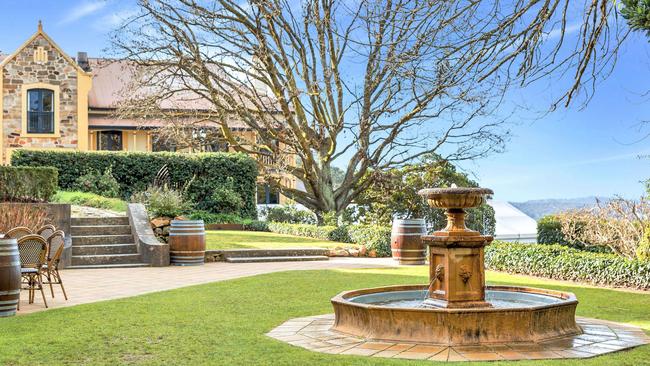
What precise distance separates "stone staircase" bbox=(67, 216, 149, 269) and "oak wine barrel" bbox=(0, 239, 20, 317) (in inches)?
268

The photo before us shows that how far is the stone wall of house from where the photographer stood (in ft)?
111

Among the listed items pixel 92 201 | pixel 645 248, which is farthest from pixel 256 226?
pixel 645 248

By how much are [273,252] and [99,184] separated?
10.7 meters

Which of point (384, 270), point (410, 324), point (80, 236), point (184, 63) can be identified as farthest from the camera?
point (184, 63)

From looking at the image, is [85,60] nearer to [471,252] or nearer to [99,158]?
[99,158]

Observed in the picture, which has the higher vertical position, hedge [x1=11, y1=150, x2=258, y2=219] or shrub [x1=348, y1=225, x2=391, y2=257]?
hedge [x1=11, y1=150, x2=258, y2=219]

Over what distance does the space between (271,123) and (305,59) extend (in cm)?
311

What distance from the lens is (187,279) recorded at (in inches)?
530

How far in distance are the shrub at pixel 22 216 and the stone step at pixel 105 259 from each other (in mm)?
1048

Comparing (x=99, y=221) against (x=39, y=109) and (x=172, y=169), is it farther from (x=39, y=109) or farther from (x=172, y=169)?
(x=39, y=109)

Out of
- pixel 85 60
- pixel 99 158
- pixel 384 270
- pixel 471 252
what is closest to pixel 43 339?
pixel 471 252

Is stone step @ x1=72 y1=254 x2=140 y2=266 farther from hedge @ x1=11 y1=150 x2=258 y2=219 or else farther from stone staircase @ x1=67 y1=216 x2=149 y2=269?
hedge @ x1=11 y1=150 x2=258 y2=219

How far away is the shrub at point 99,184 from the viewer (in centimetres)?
2592

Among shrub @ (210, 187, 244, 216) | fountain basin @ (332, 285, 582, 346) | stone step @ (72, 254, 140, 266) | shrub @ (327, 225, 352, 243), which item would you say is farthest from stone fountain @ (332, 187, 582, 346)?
shrub @ (210, 187, 244, 216)
